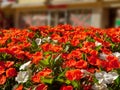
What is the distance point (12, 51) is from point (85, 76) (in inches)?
31.8

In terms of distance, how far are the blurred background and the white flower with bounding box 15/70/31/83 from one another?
22.2m

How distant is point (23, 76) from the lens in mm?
3127

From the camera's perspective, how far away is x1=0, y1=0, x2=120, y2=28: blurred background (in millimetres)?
26453

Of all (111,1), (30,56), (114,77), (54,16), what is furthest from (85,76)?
(54,16)

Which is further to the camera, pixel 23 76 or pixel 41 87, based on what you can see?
pixel 23 76

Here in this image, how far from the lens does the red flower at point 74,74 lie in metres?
2.89

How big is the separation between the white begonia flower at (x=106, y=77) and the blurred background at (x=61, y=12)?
2232cm

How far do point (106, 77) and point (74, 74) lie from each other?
0.23m

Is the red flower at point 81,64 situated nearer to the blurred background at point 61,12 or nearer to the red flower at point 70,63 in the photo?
the red flower at point 70,63

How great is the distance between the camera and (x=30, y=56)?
→ 11.4 feet

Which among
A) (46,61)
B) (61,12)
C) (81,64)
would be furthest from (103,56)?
(61,12)

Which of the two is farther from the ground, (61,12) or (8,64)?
(8,64)

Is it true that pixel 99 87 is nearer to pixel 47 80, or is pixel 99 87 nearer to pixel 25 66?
pixel 47 80

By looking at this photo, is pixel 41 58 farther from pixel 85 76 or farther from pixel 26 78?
pixel 85 76
